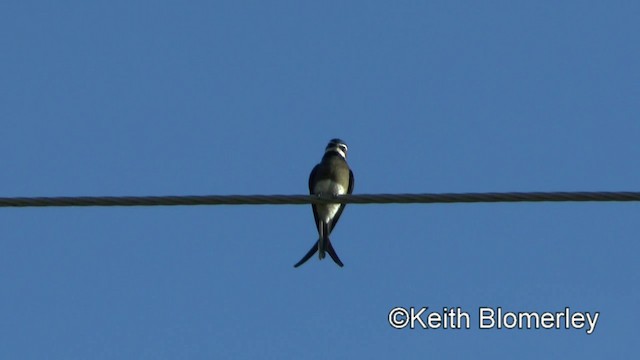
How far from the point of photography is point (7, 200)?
14.1 ft

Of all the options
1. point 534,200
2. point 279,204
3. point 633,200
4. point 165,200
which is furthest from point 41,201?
point 633,200

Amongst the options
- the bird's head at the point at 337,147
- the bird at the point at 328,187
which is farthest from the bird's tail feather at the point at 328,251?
the bird's head at the point at 337,147

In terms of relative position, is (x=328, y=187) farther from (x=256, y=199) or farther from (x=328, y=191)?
(x=256, y=199)

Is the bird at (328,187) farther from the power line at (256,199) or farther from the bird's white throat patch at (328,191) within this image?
the power line at (256,199)

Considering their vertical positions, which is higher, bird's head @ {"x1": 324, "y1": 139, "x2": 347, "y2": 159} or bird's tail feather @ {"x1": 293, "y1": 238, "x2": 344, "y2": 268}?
bird's head @ {"x1": 324, "y1": 139, "x2": 347, "y2": 159}

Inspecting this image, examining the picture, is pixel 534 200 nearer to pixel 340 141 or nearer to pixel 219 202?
pixel 219 202

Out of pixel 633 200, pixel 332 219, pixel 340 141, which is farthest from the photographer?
pixel 340 141

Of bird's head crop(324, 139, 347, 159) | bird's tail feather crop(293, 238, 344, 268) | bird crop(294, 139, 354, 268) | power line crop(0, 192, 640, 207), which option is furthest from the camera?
bird's head crop(324, 139, 347, 159)

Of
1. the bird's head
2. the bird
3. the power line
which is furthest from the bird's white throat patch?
the power line

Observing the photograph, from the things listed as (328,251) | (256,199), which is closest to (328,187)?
(328,251)

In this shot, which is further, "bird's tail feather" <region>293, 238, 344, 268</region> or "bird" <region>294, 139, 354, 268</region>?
"bird" <region>294, 139, 354, 268</region>

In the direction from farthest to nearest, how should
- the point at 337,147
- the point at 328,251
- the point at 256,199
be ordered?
the point at 337,147, the point at 328,251, the point at 256,199

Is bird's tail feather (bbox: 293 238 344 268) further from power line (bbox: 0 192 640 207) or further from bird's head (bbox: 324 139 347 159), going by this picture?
power line (bbox: 0 192 640 207)

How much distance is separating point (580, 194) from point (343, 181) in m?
2.87
